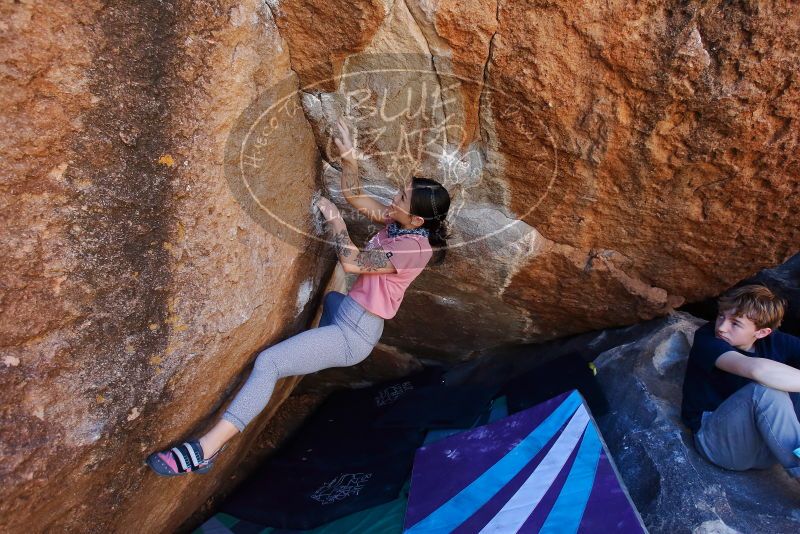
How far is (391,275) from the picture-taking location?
2283 millimetres

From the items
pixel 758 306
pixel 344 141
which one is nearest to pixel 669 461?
pixel 758 306

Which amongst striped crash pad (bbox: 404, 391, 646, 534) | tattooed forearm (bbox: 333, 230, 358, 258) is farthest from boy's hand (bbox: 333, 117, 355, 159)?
striped crash pad (bbox: 404, 391, 646, 534)

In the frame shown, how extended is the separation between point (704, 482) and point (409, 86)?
1.77 meters

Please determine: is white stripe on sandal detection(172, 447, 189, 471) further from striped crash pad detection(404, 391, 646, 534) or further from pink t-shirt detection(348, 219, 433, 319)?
striped crash pad detection(404, 391, 646, 534)

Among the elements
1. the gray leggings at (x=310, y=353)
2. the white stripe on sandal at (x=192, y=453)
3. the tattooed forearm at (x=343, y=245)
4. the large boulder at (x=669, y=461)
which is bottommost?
the large boulder at (x=669, y=461)

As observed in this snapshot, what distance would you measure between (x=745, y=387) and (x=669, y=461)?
397 mm

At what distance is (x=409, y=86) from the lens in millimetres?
2113

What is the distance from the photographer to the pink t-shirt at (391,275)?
2.23 meters

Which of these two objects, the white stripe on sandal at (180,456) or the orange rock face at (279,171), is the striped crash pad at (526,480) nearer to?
the orange rock face at (279,171)

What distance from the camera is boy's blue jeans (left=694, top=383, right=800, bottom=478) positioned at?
215 cm

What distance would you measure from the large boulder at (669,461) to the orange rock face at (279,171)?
29cm

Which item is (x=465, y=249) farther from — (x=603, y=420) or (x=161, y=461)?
(x=161, y=461)

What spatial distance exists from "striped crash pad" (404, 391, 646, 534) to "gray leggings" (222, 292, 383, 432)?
660mm

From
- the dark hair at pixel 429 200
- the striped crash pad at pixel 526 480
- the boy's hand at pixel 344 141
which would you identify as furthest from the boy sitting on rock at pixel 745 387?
the boy's hand at pixel 344 141
